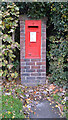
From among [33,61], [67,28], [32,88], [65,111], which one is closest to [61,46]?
[67,28]

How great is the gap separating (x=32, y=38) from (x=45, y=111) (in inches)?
67.4

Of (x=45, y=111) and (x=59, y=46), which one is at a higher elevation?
(x=59, y=46)

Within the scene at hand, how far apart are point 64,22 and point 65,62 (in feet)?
3.38

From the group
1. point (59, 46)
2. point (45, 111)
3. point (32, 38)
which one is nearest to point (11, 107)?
point (45, 111)

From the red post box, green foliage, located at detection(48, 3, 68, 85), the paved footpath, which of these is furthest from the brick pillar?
the paved footpath

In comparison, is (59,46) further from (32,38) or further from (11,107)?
(11,107)

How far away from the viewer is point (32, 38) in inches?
123

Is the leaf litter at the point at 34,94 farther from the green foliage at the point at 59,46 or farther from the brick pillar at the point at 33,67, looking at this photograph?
the green foliage at the point at 59,46

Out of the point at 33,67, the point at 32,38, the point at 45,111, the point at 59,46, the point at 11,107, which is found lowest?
the point at 45,111

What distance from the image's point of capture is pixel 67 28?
2.97 m

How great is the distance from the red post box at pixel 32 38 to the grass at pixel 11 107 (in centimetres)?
114

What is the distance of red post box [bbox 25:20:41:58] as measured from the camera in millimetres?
3111

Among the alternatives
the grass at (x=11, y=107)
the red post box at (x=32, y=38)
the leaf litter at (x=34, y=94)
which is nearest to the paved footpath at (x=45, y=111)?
the leaf litter at (x=34, y=94)

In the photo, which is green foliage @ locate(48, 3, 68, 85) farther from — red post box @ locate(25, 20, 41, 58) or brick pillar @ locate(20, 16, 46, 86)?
red post box @ locate(25, 20, 41, 58)
